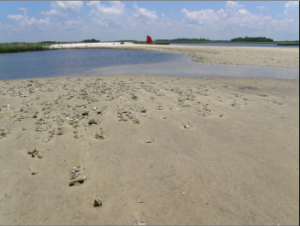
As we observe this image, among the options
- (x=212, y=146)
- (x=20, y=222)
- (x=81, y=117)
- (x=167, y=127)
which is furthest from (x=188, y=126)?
(x=20, y=222)

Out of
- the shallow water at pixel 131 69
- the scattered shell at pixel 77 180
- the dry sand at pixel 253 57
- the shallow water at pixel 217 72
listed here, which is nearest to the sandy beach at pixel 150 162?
the scattered shell at pixel 77 180

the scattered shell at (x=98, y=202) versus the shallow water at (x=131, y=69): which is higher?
→ the shallow water at (x=131, y=69)

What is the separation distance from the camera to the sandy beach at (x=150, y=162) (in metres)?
2.70

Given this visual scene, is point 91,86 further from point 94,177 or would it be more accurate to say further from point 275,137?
point 275,137

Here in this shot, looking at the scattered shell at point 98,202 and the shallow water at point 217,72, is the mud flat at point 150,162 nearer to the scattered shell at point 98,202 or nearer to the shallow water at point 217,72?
the scattered shell at point 98,202

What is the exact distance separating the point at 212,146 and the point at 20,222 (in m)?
3.59

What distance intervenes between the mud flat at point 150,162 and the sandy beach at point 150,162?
2 centimetres

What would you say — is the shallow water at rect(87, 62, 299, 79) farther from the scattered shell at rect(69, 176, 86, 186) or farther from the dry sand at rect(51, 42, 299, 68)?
the scattered shell at rect(69, 176, 86, 186)

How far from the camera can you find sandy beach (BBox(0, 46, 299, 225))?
2701 mm

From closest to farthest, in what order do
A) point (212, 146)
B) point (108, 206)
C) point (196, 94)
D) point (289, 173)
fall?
point (108, 206), point (289, 173), point (212, 146), point (196, 94)

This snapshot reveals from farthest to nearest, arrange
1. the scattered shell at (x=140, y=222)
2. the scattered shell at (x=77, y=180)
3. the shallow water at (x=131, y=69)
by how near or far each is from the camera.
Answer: the shallow water at (x=131, y=69), the scattered shell at (x=77, y=180), the scattered shell at (x=140, y=222)

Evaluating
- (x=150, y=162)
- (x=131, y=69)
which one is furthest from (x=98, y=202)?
(x=131, y=69)

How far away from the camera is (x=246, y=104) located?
21.1 ft

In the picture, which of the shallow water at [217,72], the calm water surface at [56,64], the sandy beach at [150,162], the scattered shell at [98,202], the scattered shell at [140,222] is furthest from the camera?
the calm water surface at [56,64]
